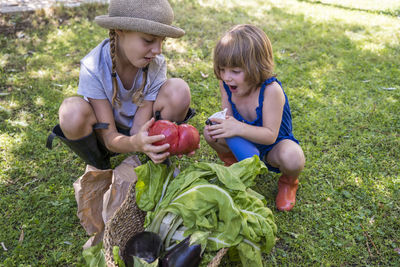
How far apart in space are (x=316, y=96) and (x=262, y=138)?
193 cm

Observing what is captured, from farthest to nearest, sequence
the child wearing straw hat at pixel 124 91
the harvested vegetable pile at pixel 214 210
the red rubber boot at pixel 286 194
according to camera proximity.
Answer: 1. the red rubber boot at pixel 286 194
2. the child wearing straw hat at pixel 124 91
3. the harvested vegetable pile at pixel 214 210

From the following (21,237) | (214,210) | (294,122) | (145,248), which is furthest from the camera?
(294,122)

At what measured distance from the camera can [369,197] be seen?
2768 mm

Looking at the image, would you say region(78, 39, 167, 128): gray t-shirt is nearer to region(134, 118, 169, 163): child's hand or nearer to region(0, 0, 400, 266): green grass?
region(134, 118, 169, 163): child's hand

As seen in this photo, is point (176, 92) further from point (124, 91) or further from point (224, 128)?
point (224, 128)

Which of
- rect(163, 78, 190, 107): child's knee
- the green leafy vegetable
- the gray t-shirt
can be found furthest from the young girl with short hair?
the green leafy vegetable

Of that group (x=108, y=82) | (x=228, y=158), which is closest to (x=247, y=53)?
(x=228, y=158)

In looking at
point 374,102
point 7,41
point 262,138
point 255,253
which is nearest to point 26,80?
point 7,41

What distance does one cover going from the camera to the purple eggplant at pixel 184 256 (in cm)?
182

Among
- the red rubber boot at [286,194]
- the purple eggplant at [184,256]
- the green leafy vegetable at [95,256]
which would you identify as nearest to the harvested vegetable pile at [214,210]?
the purple eggplant at [184,256]

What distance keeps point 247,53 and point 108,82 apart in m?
1.13

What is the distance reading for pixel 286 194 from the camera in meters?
2.67

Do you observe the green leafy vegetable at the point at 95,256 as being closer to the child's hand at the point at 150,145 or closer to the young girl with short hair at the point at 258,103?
the child's hand at the point at 150,145

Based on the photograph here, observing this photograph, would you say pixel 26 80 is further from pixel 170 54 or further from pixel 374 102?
pixel 374 102
